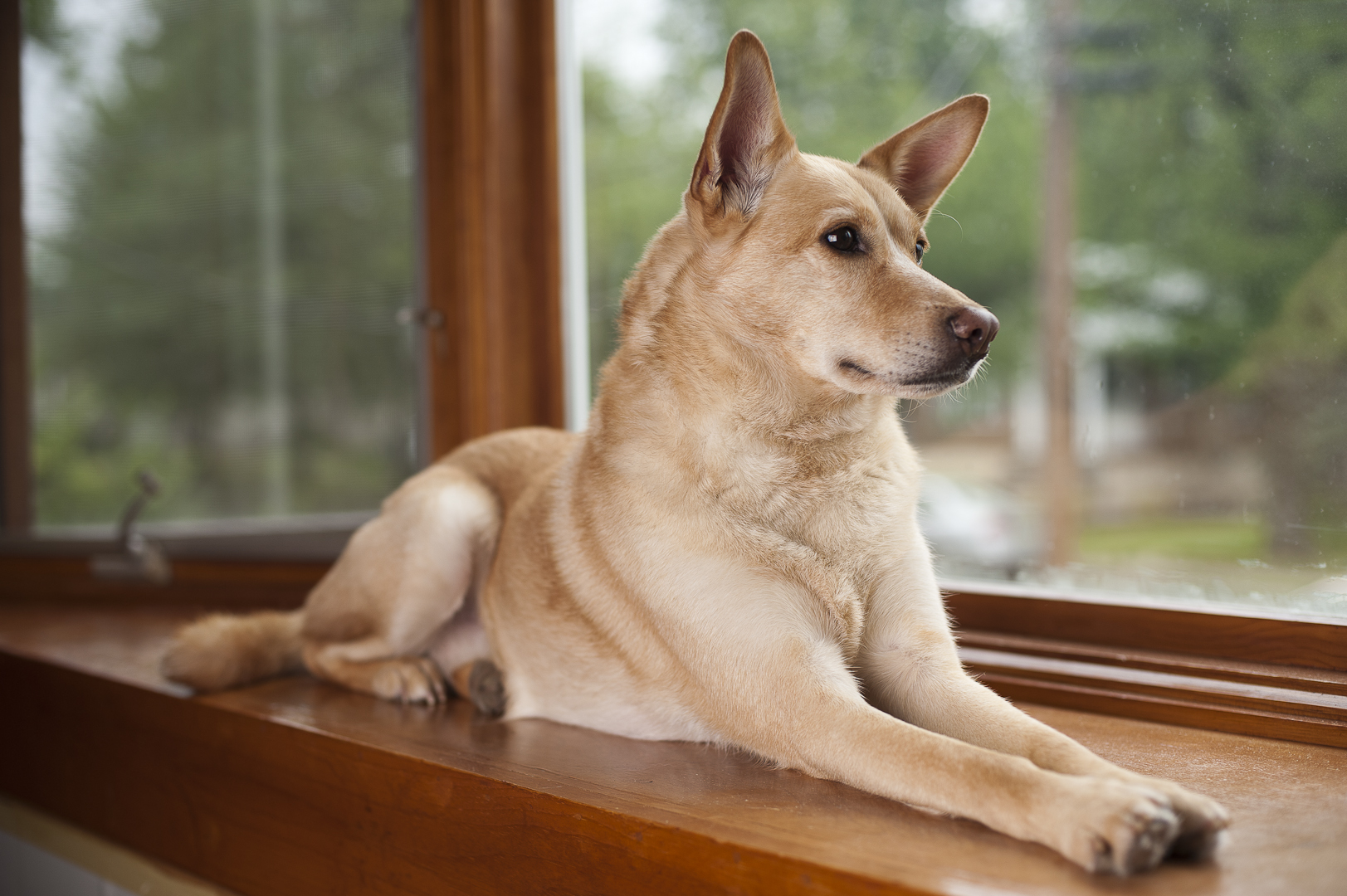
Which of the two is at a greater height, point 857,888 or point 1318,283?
point 1318,283

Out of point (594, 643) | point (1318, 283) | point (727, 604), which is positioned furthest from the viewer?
point (1318, 283)

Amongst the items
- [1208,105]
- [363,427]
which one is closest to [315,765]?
[363,427]

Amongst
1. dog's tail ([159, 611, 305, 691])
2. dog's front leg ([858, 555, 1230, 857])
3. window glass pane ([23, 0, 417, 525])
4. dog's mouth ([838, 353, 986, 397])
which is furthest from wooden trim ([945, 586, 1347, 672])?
window glass pane ([23, 0, 417, 525])

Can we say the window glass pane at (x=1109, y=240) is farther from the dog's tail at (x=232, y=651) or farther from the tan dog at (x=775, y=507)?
the dog's tail at (x=232, y=651)

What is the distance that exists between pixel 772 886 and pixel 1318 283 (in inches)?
52.4

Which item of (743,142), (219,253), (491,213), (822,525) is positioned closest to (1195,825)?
(822,525)

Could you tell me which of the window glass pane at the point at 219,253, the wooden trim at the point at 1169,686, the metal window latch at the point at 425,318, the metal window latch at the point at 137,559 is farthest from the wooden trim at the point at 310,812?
the metal window latch at the point at 425,318

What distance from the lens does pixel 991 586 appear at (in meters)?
1.78

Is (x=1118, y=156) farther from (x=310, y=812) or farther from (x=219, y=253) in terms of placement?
(x=310, y=812)

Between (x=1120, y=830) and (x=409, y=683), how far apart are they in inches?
47.6

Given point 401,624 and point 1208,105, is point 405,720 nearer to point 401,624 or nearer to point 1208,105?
point 401,624

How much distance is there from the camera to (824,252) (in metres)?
1.32

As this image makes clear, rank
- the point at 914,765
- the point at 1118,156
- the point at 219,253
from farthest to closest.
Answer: the point at 1118,156, the point at 219,253, the point at 914,765

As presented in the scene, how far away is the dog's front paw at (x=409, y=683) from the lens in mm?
1708
